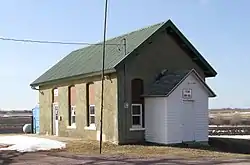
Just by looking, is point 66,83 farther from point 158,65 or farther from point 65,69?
point 158,65

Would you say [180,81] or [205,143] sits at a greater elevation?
[180,81]

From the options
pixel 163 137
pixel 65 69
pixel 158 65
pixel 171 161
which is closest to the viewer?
pixel 171 161

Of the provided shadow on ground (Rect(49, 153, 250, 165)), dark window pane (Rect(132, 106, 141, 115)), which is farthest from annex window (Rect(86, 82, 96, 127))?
shadow on ground (Rect(49, 153, 250, 165))

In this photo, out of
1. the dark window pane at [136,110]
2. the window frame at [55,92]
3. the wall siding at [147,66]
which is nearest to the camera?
the wall siding at [147,66]

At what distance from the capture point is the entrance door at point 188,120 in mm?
26797

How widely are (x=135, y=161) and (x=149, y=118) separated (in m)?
8.66

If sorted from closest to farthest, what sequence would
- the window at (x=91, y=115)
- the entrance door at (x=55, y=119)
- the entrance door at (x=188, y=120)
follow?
the entrance door at (x=188, y=120) < the window at (x=91, y=115) < the entrance door at (x=55, y=119)

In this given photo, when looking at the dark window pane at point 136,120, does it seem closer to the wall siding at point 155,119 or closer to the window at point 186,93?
the wall siding at point 155,119

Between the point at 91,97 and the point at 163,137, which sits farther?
the point at 91,97

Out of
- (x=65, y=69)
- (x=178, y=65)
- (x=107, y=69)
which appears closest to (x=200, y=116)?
(x=178, y=65)

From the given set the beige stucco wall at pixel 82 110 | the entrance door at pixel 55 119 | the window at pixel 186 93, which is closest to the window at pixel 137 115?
the beige stucco wall at pixel 82 110

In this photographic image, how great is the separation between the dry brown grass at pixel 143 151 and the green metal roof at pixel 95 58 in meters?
4.25

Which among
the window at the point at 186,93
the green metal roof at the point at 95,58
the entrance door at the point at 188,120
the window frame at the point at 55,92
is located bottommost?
the entrance door at the point at 188,120

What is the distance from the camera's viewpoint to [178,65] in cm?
2898
